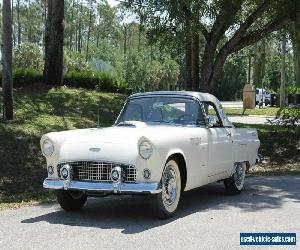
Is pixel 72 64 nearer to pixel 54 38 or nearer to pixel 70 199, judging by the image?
pixel 54 38

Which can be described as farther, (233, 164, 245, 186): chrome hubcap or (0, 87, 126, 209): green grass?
(0, 87, 126, 209): green grass

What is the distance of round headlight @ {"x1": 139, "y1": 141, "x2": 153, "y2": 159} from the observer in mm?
6832

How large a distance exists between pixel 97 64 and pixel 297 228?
803 centimetres

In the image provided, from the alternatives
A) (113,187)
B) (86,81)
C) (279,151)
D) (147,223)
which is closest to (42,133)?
(279,151)

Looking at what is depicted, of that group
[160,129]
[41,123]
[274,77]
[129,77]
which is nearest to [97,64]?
[41,123]

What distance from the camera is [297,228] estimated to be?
6.59m

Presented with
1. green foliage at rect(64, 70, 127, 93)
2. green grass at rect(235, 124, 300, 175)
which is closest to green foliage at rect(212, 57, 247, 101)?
green foliage at rect(64, 70, 127, 93)

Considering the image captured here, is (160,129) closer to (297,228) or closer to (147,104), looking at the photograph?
(147,104)

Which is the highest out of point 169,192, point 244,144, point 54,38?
point 54,38

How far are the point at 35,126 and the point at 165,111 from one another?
24.0ft

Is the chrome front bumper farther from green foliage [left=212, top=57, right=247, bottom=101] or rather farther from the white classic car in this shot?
green foliage [left=212, top=57, right=247, bottom=101]

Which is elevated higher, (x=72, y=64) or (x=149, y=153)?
(x=72, y=64)

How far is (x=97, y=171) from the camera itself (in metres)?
7.00

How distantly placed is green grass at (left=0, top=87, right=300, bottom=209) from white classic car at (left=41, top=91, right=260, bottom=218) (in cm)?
187
